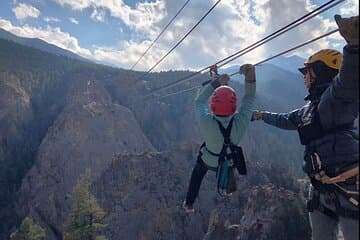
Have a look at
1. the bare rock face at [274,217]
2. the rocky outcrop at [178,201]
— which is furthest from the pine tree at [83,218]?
the bare rock face at [274,217]

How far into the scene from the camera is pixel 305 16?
548 centimetres

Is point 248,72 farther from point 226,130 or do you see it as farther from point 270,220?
point 270,220

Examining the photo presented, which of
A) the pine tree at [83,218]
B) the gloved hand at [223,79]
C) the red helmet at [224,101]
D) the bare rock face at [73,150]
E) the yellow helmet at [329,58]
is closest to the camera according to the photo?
the yellow helmet at [329,58]

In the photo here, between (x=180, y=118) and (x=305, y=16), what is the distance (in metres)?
94.8

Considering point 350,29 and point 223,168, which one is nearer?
point 350,29

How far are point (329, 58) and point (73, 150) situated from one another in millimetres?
63867

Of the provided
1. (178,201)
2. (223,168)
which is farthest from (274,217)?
(223,168)

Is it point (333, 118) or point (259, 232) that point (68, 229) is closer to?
point (259, 232)

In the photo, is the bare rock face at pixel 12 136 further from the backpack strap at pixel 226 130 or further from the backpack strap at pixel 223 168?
the backpack strap at pixel 226 130

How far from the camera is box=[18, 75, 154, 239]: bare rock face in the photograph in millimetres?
58219

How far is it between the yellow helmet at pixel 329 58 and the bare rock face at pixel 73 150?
54.8m

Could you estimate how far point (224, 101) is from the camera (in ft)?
17.4

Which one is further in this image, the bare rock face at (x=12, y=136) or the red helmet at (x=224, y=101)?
the bare rock face at (x=12, y=136)

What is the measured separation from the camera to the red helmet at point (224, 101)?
529cm
